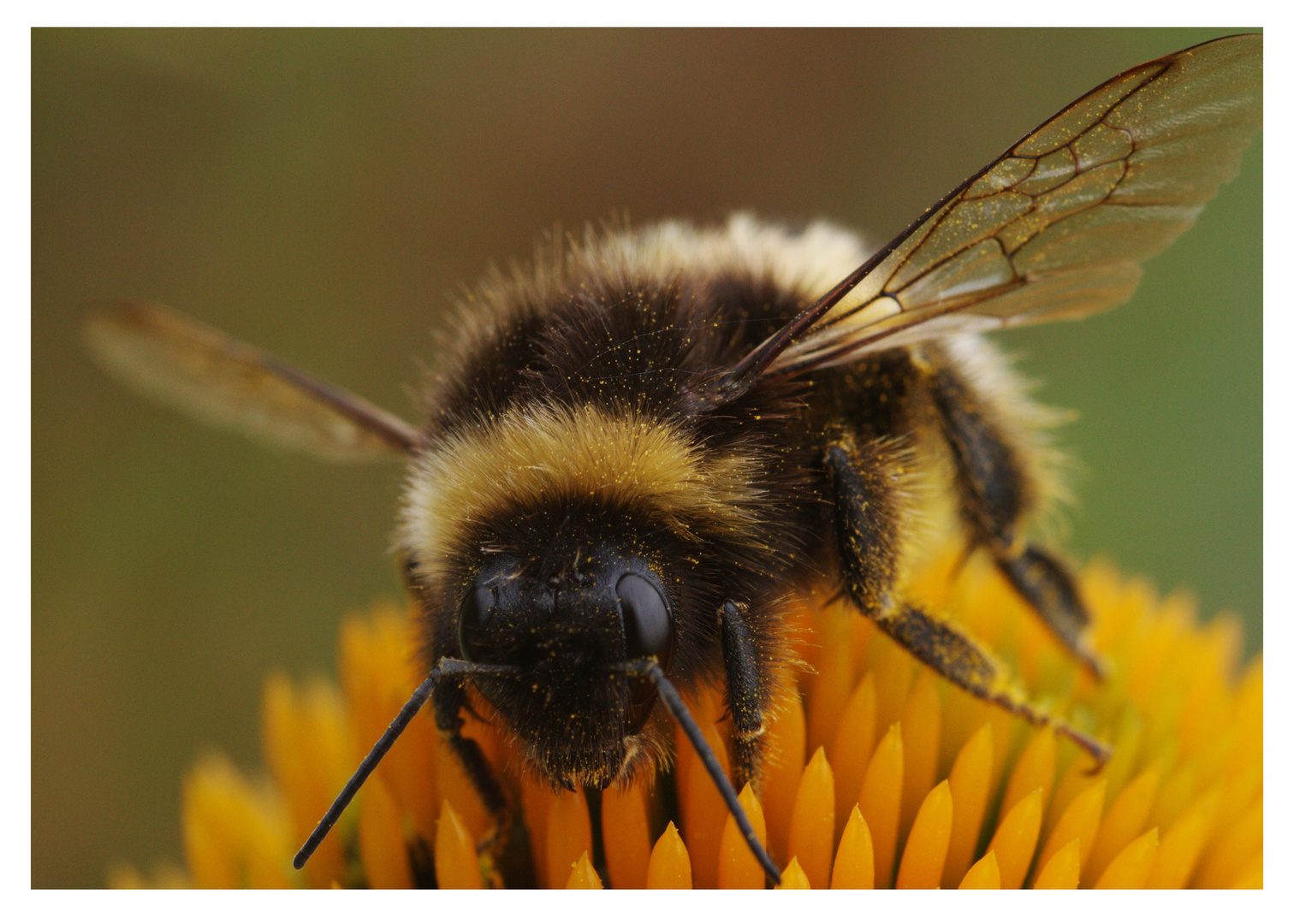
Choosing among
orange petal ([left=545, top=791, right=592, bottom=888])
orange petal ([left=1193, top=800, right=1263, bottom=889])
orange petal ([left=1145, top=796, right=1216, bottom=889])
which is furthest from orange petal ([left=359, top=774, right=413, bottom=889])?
orange petal ([left=1193, top=800, right=1263, bottom=889])

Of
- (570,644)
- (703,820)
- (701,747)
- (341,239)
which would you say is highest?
(341,239)

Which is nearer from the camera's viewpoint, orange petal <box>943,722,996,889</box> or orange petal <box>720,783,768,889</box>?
orange petal <box>720,783,768,889</box>

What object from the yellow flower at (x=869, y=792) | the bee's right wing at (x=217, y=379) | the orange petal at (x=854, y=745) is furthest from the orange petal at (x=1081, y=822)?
the bee's right wing at (x=217, y=379)

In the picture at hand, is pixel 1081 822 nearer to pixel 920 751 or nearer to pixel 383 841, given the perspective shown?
pixel 920 751

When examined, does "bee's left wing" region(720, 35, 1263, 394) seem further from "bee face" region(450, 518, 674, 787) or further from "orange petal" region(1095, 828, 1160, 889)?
"orange petal" region(1095, 828, 1160, 889)

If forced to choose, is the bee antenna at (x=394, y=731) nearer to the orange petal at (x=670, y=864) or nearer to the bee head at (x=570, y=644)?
the bee head at (x=570, y=644)

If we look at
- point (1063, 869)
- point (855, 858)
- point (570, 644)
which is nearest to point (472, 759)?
point (570, 644)
